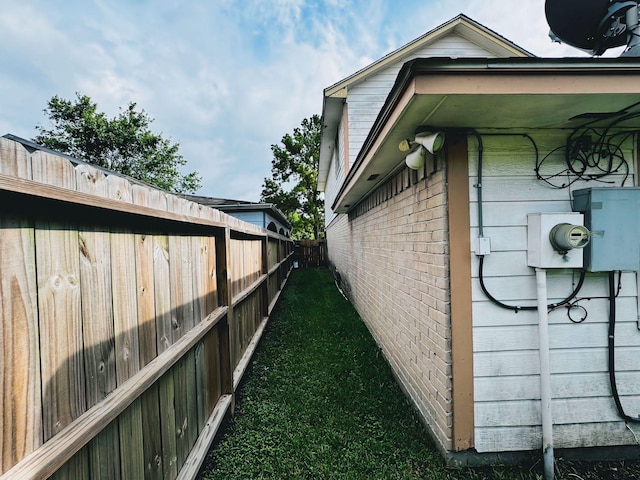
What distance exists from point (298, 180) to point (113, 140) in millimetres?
13877

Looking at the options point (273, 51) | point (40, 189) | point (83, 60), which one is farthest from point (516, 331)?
point (83, 60)

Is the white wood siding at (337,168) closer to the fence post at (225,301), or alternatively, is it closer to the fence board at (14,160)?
the fence post at (225,301)

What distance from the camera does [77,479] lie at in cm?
105

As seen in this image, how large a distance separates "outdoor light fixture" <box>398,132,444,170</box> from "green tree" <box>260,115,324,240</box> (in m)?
21.8

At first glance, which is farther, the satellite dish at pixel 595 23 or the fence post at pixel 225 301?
the fence post at pixel 225 301

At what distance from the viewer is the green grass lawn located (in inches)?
80.5

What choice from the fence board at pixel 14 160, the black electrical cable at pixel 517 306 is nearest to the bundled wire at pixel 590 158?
the black electrical cable at pixel 517 306

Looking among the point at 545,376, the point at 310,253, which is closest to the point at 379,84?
the point at 545,376

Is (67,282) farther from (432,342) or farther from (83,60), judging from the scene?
(83,60)

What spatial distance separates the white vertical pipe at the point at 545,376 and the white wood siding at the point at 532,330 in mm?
96

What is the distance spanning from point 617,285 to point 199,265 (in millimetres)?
2884

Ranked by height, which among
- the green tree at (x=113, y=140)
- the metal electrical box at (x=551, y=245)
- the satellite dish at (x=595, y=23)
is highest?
the green tree at (x=113, y=140)

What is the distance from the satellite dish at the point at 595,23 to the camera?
2.39 meters

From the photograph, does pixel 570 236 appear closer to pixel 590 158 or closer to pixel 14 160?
pixel 590 158
